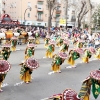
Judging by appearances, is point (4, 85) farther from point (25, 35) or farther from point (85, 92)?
point (25, 35)

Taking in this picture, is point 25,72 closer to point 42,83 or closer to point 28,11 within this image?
point 42,83

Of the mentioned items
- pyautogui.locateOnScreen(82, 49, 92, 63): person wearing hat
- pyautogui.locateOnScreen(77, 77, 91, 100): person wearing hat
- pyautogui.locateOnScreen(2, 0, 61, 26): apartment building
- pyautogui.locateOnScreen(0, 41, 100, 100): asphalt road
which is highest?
pyautogui.locateOnScreen(2, 0, 61, 26): apartment building

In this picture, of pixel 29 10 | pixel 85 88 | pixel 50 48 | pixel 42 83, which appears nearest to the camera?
pixel 85 88

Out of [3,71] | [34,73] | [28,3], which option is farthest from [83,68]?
[28,3]

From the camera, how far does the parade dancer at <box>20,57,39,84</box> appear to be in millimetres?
10281

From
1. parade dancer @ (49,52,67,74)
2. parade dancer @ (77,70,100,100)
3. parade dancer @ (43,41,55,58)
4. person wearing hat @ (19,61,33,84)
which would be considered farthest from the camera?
parade dancer @ (43,41,55,58)

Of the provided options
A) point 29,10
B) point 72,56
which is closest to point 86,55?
point 72,56

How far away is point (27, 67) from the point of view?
410 inches

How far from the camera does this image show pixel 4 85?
10406mm

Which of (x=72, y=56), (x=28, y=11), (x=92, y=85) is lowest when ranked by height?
(x=72, y=56)

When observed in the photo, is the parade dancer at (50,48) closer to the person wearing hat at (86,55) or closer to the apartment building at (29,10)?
the person wearing hat at (86,55)

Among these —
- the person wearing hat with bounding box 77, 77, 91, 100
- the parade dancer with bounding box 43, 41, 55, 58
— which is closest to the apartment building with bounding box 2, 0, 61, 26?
the parade dancer with bounding box 43, 41, 55, 58

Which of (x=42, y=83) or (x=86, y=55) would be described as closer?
(x=42, y=83)

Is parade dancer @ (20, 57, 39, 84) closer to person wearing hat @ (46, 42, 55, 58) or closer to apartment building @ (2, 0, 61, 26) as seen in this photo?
person wearing hat @ (46, 42, 55, 58)
